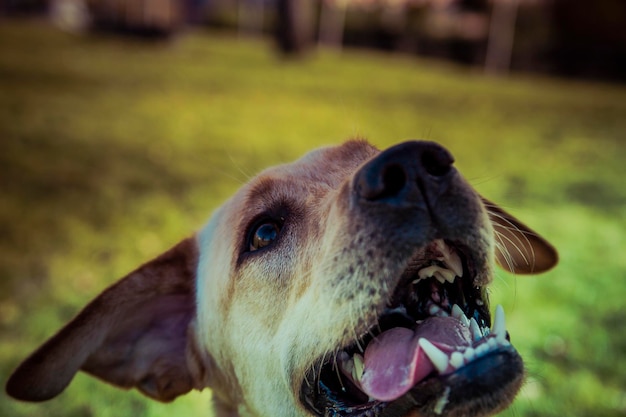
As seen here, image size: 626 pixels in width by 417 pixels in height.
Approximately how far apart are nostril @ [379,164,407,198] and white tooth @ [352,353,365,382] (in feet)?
2.17

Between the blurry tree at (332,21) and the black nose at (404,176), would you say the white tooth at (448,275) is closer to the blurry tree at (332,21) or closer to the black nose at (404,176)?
the black nose at (404,176)

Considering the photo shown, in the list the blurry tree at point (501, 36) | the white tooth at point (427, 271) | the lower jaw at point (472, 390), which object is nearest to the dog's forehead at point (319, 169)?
the white tooth at point (427, 271)

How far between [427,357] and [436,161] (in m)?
0.70

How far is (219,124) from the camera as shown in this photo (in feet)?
41.0

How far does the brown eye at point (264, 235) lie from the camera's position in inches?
119

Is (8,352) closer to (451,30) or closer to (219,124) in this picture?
(219,124)

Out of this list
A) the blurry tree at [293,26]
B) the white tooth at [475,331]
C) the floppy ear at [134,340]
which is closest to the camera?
the white tooth at [475,331]

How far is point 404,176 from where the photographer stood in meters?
2.33

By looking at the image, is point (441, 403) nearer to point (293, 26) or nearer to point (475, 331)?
point (475, 331)

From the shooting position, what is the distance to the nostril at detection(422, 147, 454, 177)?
2.38 m

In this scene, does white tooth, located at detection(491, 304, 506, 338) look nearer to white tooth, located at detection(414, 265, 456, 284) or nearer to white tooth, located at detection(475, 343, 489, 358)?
white tooth, located at detection(475, 343, 489, 358)

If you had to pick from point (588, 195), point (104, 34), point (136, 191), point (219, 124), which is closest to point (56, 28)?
point (104, 34)

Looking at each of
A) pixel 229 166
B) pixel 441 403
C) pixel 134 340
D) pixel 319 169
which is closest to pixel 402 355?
pixel 441 403

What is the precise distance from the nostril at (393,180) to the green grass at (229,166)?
0.89 m
